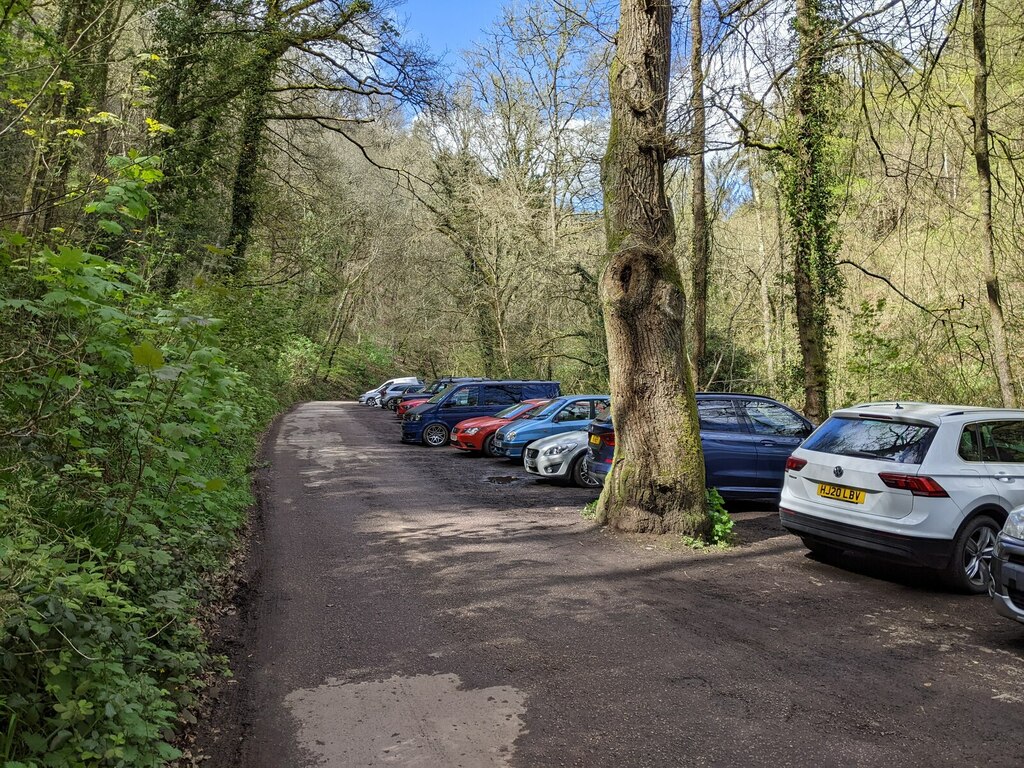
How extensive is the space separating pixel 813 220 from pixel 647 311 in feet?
20.0

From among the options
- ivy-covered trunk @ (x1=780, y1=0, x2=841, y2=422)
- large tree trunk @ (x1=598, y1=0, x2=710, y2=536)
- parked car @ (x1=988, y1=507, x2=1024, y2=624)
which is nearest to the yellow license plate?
parked car @ (x1=988, y1=507, x2=1024, y2=624)

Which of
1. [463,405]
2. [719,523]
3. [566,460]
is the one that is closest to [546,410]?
[566,460]

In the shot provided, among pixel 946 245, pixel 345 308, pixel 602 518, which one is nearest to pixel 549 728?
pixel 602 518

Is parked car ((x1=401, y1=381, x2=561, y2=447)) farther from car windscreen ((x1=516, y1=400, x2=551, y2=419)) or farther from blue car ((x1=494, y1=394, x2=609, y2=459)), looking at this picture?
blue car ((x1=494, y1=394, x2=609, y2=459))

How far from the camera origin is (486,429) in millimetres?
18516

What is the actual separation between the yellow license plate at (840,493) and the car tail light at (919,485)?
35cm

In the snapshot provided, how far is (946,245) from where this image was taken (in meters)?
12.2

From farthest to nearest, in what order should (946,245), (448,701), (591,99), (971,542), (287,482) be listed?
(591,99), (287,482), (946,245), (971,542), (448,701)

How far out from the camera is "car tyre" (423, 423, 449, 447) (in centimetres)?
2114

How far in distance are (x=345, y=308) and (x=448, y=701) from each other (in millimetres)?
46903

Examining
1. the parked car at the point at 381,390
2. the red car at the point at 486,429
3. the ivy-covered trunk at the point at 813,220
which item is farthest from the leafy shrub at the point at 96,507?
the parked car at the point at 381,390

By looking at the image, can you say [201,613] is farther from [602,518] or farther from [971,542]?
[971,542]

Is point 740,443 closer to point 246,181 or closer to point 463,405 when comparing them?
point 463,405

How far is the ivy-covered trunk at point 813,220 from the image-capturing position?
41.0ft
